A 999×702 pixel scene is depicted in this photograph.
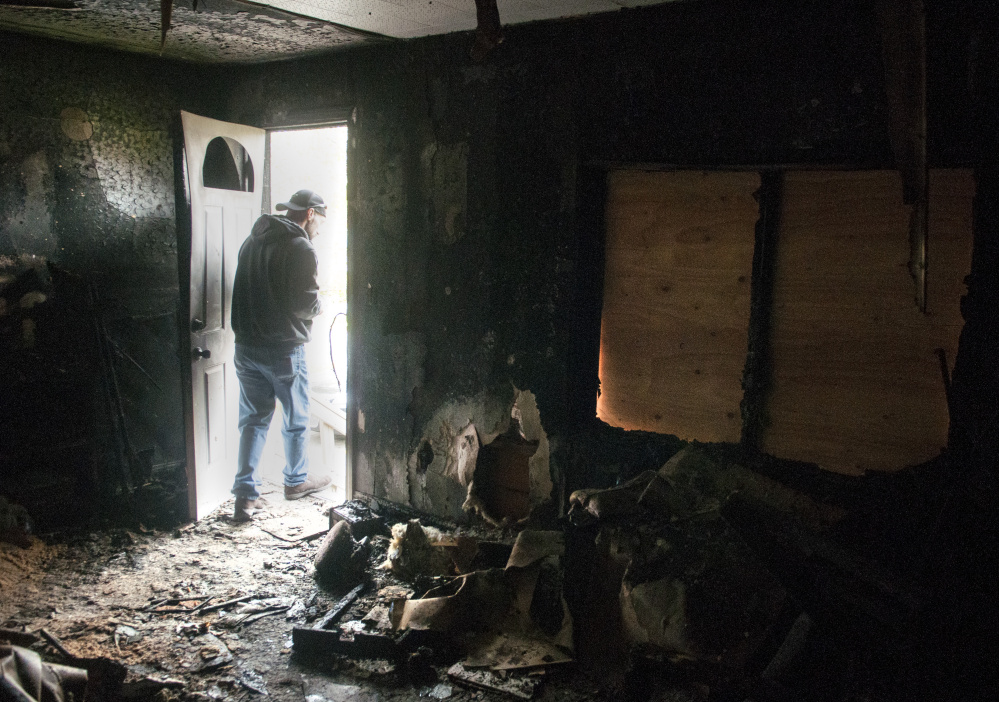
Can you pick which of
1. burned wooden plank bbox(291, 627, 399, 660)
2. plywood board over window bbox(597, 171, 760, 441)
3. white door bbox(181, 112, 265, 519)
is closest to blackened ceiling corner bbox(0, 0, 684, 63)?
white door bbox(181, 112, 265, 519)

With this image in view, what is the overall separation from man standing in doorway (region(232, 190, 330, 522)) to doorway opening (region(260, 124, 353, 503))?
53 centimetres

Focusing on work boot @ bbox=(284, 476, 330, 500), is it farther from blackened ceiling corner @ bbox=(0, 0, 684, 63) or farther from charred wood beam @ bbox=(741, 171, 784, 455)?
charred wood beam @ bbox=(741, 171, 784, 455)

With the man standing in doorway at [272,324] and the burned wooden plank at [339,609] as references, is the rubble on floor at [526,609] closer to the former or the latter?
the burned wooden plank at [339,609]

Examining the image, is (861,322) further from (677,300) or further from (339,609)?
(339,609)

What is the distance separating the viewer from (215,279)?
14.7 ft

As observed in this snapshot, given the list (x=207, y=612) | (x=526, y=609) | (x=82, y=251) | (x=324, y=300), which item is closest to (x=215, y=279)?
(x=82, y=251)

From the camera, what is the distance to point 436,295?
3752mm

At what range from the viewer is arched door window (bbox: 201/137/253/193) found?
457 cm

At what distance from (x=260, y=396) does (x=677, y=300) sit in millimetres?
2963

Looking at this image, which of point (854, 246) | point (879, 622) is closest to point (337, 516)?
point (879, 622)

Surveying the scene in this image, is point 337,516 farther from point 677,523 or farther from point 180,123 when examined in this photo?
point 180,123

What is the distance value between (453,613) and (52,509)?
279cm

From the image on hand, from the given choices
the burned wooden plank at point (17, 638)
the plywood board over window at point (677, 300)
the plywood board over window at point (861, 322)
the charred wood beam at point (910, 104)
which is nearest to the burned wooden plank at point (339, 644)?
the burned wooden plank at point (17, 638)

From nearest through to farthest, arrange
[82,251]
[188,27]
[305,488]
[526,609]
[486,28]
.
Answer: [486,28] → [526,609] → [188,27] → [82,251] → [305,488]
